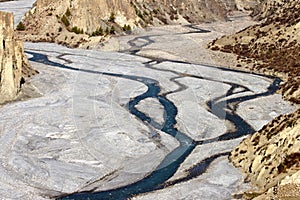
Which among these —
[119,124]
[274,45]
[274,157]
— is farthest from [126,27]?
[274,157]

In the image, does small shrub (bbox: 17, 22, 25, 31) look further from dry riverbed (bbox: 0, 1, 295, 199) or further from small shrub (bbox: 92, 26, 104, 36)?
dry riverbed (bbox: 0, 1, 295, 199)

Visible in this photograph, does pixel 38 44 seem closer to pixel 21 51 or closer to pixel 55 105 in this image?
pixel 21 51

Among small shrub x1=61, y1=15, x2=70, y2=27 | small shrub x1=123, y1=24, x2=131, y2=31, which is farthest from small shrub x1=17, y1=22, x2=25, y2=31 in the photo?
small shrub x1=123, y1=24, x2=131, y2=31

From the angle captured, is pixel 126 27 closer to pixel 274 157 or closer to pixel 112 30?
pixel 112 30

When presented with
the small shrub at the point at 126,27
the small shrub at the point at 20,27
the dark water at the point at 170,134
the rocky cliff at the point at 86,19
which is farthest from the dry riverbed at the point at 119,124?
the small shrub at the point at 126,27

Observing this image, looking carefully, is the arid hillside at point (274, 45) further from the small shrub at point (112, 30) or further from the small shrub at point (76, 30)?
the small shrub at point (76, 30)

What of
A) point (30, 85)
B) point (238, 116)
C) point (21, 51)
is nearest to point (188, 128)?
point (238, 116)
